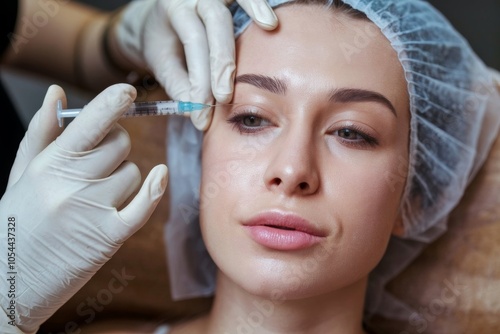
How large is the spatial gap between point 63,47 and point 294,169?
118cm

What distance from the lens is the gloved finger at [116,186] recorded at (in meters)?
1.35

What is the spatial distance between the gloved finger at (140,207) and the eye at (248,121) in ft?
0.73

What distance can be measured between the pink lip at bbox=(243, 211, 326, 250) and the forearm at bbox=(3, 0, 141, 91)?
3.08 ft

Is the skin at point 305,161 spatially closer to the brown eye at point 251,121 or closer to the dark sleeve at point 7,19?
the brown eye at point 251,121

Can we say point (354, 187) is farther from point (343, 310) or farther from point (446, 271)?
point (446, 271)

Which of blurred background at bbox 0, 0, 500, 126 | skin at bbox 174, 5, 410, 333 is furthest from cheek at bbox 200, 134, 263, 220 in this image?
blurred background at bbox 0, 0, 500, 126

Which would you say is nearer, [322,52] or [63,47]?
[322,52]

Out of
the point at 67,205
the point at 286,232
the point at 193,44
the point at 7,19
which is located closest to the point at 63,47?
the point at 7,19

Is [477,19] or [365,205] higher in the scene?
[365,205]

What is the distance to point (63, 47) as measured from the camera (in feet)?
6.98

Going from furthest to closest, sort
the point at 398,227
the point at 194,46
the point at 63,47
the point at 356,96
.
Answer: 1. the point at 63,47
2. the point at 398,227
3. the point at 194,46
4. the point at 356,96

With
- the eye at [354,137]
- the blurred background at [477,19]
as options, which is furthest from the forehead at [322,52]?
the blurred background at [477,19]

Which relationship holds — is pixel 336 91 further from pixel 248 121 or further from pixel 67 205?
pixel 67 205

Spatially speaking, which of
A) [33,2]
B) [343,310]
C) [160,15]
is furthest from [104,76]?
[343,310]
